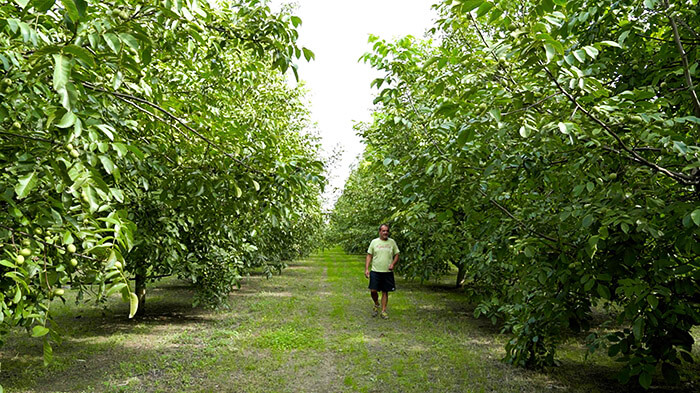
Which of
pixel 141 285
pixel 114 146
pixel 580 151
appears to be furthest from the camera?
pixel 141 285

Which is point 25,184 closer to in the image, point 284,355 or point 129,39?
point 129,39

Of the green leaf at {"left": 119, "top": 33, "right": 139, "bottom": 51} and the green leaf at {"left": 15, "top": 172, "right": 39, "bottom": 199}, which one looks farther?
the green leaf at {"left": 119, "top": 33, "right": 139, "bottom": 51}

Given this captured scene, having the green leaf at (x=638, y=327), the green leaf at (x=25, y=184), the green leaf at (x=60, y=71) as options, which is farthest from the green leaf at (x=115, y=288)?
the green leaf at (x=638, y=327)

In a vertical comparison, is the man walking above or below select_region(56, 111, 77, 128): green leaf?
below

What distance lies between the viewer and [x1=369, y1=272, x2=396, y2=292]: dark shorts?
982 centimetres

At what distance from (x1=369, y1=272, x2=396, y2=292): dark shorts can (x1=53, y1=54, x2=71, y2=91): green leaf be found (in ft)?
28.5

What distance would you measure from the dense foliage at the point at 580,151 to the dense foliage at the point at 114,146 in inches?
46.6

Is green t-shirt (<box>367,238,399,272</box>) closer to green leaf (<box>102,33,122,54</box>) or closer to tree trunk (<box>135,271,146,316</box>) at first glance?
tree trunk (<box>135,271,146,316</box>)

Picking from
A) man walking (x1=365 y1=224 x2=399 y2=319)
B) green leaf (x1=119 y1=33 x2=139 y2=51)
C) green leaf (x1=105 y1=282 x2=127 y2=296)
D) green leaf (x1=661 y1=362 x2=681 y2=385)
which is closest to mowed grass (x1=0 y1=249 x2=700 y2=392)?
man walking (x1=365 y1=224 x2=399 y2=319)

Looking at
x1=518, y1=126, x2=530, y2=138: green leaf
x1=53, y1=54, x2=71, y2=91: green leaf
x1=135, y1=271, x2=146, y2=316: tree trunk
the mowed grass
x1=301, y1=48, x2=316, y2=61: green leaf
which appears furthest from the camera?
x1=135, y1=271, x2=146, y2=316: tree trunk

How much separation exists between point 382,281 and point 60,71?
879 centimetres

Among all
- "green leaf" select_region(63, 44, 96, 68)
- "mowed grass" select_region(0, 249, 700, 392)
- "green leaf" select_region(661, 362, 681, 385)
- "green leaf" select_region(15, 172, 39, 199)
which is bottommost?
"mowed grass" select_region(0, 249, 700, 392)

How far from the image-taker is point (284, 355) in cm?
686

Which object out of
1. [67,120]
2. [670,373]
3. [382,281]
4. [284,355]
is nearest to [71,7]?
[67,120]
